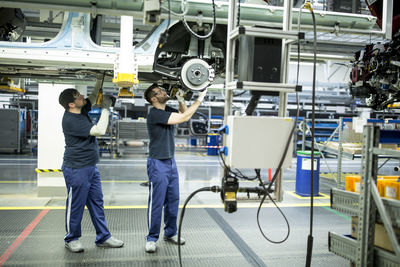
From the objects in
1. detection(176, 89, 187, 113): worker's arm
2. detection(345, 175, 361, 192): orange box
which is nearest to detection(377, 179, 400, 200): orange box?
detection(345, 175, 361, 192): orange box

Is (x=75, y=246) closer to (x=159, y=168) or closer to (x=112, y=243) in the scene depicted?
(x=112, y=243)

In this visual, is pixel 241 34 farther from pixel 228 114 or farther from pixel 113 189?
pixel 113 189

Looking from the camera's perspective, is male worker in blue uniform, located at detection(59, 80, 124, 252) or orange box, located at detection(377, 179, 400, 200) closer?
orange box, located at detection(377, 179, 400, 200)

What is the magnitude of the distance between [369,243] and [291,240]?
187 cm

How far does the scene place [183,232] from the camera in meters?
4.18

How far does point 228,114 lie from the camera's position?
2193 mm

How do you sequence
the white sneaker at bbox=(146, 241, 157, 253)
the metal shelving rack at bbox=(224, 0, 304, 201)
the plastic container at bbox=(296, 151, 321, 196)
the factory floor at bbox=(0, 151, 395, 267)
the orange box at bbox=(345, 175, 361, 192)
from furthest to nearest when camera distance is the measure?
the plastic container at bbox=(296, 151, 321, 196) → the white sneaker at bbox=(146, 241, 157, 253) → the factory floor at bbox=(0, 151, 395, 267) → the orange box at bbox=(345, 175, 361, 192) → the metal shelving rack at bbox=(224, 0, 304, 201)

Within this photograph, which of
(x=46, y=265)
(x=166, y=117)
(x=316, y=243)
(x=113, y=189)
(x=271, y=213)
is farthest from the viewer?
(x=113, y=189)

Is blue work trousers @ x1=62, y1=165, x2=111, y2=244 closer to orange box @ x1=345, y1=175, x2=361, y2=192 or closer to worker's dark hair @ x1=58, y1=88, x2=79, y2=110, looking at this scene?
worker's dark hair @ x1=58, y1=88, x2=79, y2=110

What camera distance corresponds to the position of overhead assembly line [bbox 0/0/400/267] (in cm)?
212

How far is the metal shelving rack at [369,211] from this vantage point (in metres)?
2.10

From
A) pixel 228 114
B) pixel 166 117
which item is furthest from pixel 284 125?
pixel 166 117

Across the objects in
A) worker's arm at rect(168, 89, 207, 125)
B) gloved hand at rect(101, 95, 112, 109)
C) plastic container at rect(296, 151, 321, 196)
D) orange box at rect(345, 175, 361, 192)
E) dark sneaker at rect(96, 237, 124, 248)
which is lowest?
dark sneaker at rect(96, 237, 124, 248)

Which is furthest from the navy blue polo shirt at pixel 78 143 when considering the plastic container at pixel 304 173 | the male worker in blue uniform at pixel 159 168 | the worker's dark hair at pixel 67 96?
the plastic container at pixel 304 173
